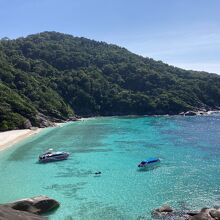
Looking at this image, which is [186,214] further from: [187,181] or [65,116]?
[65,116]

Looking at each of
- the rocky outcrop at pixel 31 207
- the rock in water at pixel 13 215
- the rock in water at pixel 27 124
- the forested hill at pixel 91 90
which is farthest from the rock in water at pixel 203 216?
the forested hill at pixel 91 90

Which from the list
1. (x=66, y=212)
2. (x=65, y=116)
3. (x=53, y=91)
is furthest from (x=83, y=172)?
(x=53, y=91)

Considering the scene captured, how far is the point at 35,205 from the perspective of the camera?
37.4 meters

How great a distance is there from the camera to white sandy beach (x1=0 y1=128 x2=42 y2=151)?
270 feet

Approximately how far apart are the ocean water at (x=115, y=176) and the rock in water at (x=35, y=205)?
3.00 ft

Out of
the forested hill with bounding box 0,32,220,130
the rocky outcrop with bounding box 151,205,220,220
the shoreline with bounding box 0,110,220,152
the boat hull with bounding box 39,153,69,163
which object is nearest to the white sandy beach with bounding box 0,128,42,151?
the shoreline with bounding box 0,110,220,152

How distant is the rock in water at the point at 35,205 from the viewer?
36.3 metres

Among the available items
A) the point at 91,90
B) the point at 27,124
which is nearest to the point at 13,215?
the point at 27,124

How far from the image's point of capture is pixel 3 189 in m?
47.3

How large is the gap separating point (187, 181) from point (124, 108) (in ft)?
405

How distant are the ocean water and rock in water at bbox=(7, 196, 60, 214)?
0.91m

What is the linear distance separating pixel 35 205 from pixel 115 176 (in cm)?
1834

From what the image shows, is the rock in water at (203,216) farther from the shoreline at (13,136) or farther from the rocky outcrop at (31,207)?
the shoreline at (13,136)

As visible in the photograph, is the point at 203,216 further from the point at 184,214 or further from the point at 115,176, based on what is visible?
the point at 115,176
